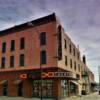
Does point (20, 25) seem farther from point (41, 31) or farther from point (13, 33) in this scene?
point (41, 31)

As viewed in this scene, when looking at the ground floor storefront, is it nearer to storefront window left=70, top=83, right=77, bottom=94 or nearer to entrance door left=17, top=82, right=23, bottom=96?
entrance door left=17, top=82, right=23, bottom=96

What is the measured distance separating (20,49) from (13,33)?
387 centimetres

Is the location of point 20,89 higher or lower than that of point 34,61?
lower

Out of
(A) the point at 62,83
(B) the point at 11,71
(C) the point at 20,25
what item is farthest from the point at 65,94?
(C) the point at 20,25

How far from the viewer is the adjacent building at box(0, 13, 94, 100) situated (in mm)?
37219

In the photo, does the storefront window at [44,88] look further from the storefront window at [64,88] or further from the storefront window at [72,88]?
the storefront window at [72,88]

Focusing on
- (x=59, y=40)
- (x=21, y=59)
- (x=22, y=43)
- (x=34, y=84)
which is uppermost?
(x=22, y=43)

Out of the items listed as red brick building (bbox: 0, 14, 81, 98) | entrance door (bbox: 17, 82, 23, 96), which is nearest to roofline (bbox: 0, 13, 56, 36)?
red brick building (bbox: 0, 14, 81, 98)

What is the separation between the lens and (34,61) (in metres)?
39.4

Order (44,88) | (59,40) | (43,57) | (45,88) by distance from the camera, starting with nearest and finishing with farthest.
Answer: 1. (59,40)
2. (45,88)
3. (44,88)
4. (43,57)

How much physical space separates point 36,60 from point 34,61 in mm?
453

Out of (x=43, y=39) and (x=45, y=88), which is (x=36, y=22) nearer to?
(x=43, y=39)

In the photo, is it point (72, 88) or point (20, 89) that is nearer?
point (20, 89)

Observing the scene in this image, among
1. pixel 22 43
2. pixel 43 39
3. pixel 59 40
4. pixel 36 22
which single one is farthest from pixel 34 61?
pixel 36 22
